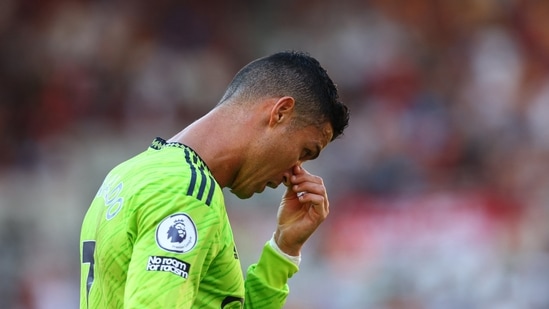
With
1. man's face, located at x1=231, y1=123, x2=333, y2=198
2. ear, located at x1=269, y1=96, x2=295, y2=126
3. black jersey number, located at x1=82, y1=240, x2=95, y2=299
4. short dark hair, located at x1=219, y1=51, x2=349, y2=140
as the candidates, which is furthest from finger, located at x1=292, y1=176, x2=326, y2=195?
black jersey number, located at x1=82, y1=240, x2=95, y2=299

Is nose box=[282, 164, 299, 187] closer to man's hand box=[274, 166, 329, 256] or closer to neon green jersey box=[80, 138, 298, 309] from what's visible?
man's hand box=[274, 166, 329, 256]

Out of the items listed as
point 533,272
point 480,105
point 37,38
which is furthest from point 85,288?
point 37,38

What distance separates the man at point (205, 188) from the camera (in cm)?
278

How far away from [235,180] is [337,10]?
9484 millimetres

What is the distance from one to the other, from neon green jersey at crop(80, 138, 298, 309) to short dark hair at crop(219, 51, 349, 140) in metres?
0.36

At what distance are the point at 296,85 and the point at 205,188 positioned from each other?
0.61 metres

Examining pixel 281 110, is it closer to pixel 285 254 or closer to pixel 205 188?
pixel 205 188

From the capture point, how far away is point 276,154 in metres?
3.39

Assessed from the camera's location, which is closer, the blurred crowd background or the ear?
the ear

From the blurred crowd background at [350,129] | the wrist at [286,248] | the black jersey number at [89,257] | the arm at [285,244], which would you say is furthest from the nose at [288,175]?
the blurred crowd background at [350,129]

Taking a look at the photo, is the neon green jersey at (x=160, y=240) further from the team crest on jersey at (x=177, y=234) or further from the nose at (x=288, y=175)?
the nose at (x=288, y=175)

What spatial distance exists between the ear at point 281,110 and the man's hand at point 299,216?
541 millimetres

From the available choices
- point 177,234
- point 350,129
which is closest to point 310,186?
point 177,234

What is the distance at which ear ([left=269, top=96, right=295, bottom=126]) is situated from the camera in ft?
10.9
